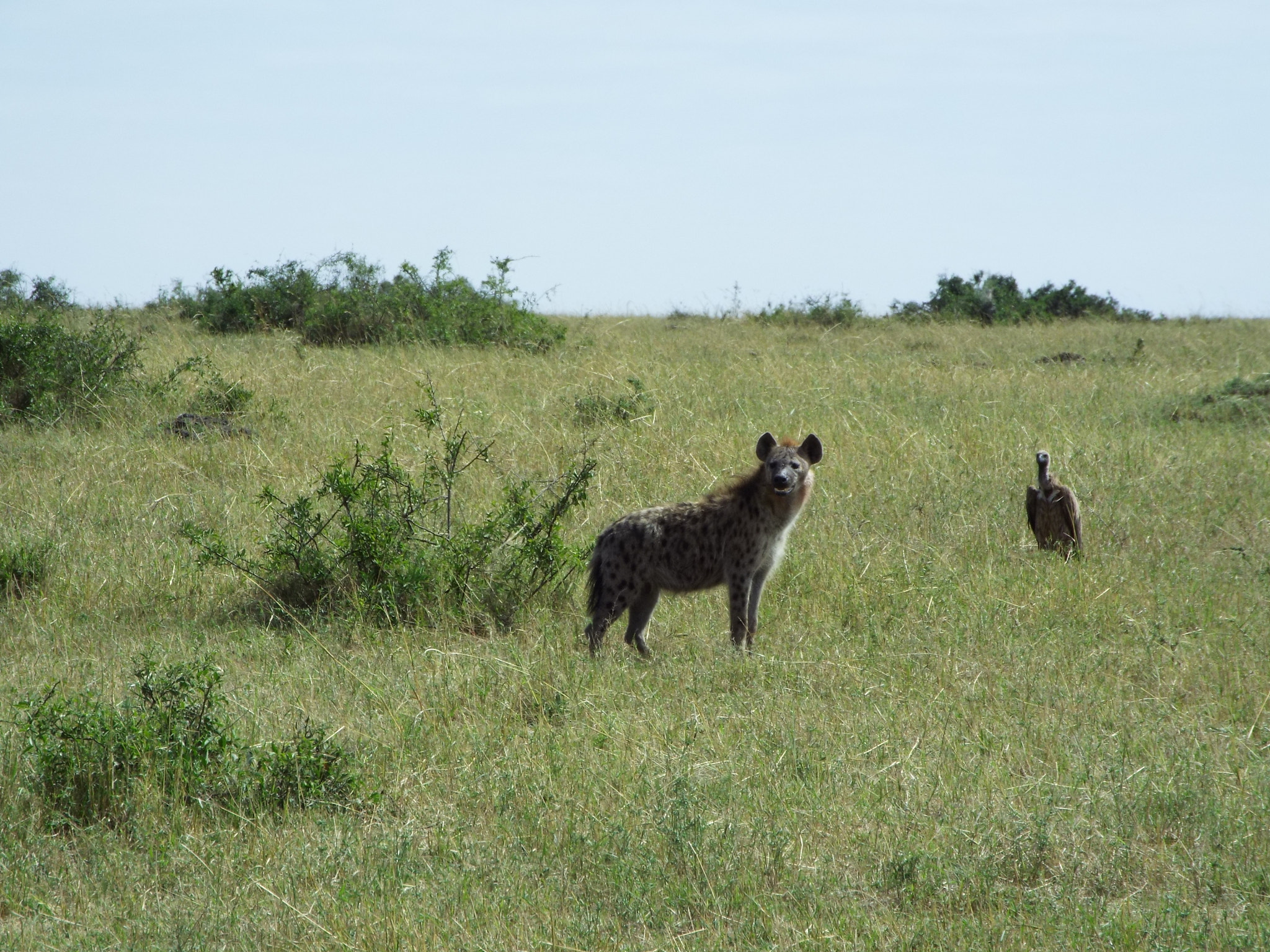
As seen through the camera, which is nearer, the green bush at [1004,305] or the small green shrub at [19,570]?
the small green shrub at [19,570]

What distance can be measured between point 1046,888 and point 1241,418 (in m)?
9.65

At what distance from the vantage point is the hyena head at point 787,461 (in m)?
7.26

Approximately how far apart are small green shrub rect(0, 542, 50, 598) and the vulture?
6418 mm

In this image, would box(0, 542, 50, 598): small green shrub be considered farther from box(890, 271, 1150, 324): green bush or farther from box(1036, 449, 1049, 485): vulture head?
box(890, 271, 1150, 324): green bush

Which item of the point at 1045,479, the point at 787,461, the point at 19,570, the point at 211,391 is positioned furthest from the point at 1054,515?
the point at 211,391

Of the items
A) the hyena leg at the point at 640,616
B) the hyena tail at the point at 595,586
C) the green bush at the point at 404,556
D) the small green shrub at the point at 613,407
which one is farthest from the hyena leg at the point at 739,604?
the small green shrub at the point at 613,407

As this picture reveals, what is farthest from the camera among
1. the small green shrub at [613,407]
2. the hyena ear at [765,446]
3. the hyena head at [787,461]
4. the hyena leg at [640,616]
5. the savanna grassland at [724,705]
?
the small green shrub at [613,407]

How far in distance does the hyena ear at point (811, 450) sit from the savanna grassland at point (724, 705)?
83 centimetres

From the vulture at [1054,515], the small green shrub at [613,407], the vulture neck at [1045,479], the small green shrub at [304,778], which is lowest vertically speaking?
the small green shrub at [304,778]

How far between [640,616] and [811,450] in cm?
151

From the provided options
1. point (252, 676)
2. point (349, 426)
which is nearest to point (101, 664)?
point (252, 676)

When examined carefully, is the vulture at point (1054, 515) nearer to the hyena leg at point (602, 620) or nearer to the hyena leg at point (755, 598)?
the hyena leg at point (755, 598)

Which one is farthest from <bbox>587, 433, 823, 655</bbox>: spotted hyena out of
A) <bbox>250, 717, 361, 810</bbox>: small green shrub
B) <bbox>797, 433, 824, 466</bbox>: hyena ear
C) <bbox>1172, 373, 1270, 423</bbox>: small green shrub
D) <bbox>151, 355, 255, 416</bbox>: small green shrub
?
<bbox>1172, 373, 1270, 423</bbox>: small green shrub

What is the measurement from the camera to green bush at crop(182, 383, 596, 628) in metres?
7.67
